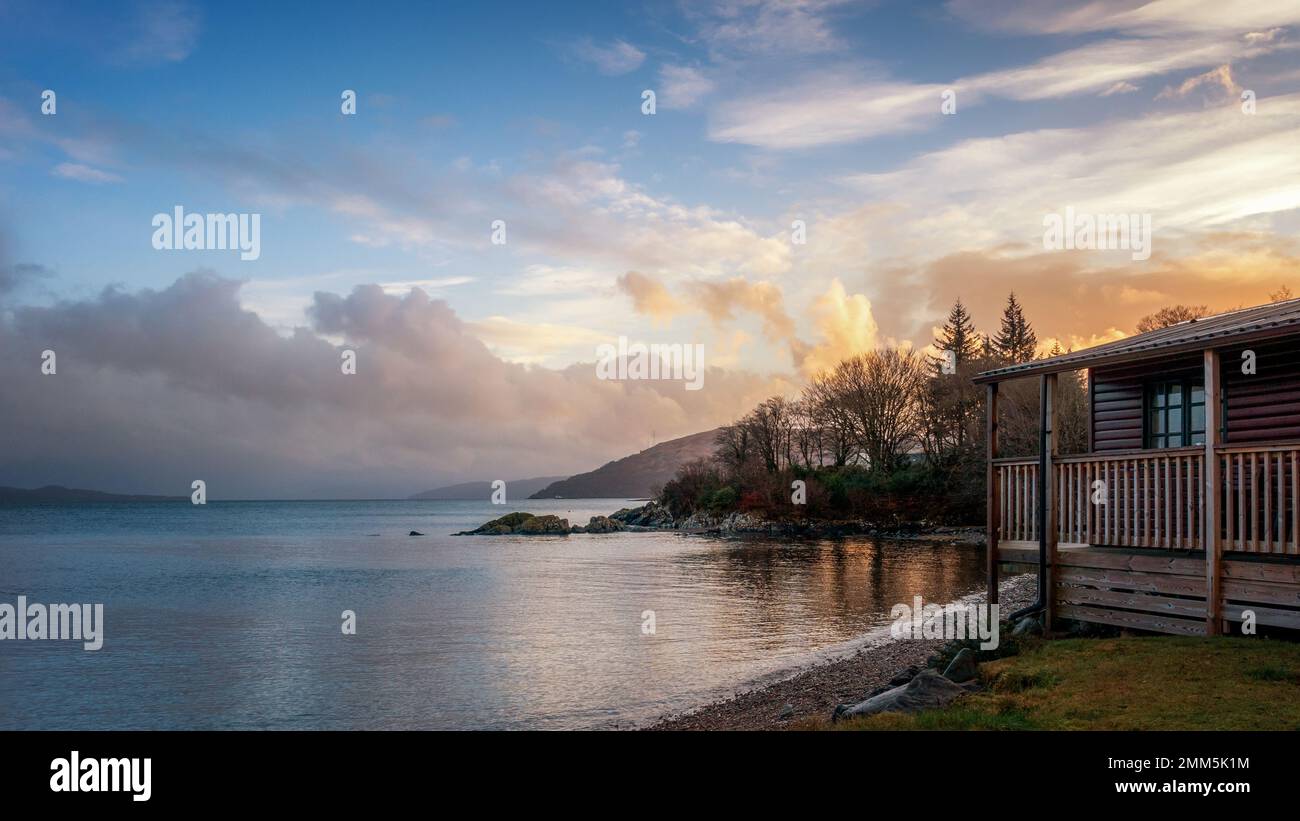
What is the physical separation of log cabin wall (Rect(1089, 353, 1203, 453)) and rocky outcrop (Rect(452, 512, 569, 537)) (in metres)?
61.8

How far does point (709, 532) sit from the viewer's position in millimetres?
73812

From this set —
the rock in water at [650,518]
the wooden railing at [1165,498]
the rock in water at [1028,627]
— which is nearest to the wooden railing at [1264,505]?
the wooden railing at [1165,498]

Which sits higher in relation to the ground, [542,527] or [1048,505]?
[1048,505]

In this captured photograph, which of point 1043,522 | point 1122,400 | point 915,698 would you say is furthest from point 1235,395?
point 915,698

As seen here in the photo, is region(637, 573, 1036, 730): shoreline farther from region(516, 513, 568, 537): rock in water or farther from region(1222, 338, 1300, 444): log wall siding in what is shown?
region(516, 513, 568, 537): rock in water

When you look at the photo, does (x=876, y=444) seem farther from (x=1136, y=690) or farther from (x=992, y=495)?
(x=1136, y=690)

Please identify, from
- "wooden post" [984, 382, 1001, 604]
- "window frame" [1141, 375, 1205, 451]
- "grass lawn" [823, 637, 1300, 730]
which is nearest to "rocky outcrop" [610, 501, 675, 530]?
"window frame" [1141, 375, 1205, 451]

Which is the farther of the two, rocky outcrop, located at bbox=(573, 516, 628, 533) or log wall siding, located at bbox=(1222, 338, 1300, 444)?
rocky outcrop, located at bbox=(573, 516, 628, 533)

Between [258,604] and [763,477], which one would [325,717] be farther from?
[763,477]

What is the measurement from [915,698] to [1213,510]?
618cm

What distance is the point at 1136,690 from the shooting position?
10039 millimetres

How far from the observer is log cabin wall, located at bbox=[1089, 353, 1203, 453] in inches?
694

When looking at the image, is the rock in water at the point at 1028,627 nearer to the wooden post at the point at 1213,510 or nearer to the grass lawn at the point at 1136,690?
the grass lawn at the point at 1136,690
